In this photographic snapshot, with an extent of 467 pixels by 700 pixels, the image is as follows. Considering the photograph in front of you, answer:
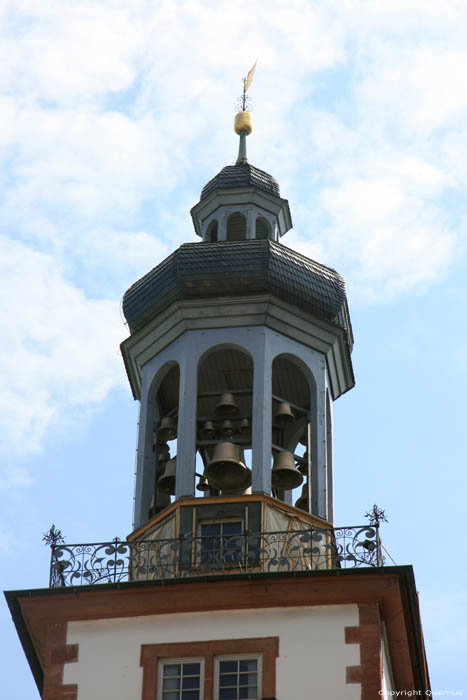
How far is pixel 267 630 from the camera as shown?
26.9 meters

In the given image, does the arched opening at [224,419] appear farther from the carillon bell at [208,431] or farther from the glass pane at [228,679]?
the glass pane at [228,679]

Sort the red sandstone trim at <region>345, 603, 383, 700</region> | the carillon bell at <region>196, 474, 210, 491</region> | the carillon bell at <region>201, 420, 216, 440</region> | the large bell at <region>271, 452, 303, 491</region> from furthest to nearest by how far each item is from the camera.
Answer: the carillon bell at <region>196, 474, 210, 491</region> → the carillon bell at <region>201, 420, 216, 440</region> → the large bell at <region>271, 452, 303, 491</region> → the red sandstone trim at <region>345, 603, 383, 700</region>

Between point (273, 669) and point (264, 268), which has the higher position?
point (264, 268)

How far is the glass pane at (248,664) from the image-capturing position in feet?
87.2

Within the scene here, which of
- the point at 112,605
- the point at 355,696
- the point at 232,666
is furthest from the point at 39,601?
the point at 355,696

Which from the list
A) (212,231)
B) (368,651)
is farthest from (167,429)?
(368,651)

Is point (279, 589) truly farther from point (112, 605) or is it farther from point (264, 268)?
point (264, 268)

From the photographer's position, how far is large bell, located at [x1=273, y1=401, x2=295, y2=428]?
101 ft

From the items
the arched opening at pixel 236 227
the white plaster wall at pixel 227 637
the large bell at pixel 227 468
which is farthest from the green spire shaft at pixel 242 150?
the white plaster wall at pixel 227 637

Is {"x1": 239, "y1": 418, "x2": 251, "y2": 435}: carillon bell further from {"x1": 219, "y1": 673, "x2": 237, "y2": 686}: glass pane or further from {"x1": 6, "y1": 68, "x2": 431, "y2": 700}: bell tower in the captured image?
{"x1": 219, "y1": 673, "x2": 237, "y2": 686}: glass pane

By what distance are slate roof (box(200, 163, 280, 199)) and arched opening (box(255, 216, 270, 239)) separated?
0.56m

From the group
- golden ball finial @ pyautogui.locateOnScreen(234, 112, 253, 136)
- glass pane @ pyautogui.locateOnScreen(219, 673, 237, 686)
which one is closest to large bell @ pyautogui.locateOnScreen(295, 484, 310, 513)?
glass pane @ pyautogui.locateOnScreen(219, 673, 237, 686)

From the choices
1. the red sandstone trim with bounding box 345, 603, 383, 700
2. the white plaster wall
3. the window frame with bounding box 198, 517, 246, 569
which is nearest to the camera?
the red sandstone trim with bounding box 345, 603, 383, 700

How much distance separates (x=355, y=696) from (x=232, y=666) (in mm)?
1745
